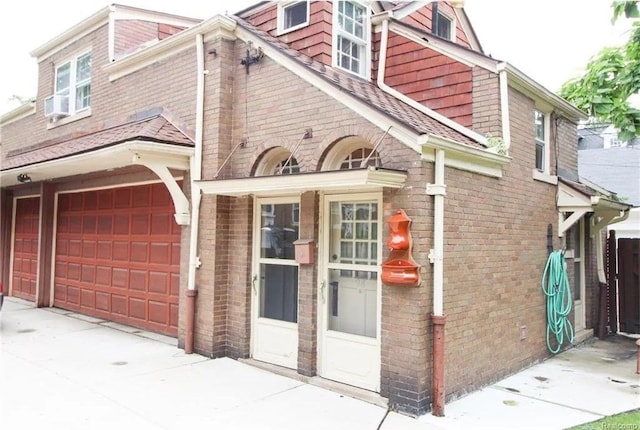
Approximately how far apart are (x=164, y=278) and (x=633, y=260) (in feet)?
29.0

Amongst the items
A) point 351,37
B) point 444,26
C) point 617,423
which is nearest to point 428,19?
point 444,26

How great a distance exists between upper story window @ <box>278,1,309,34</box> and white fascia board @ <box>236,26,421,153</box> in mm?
1053

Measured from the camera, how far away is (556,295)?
759cm

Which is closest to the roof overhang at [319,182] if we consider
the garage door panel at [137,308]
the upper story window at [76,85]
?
the garage door panel at [137,308]

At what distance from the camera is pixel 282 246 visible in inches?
259

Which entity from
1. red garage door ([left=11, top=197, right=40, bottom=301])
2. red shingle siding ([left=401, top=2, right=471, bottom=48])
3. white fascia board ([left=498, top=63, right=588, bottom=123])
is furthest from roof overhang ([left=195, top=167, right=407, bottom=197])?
red garage door ([left=11, top=197, right=40, bottom=301])

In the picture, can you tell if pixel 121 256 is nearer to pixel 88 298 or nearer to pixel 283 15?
pixel 88 298

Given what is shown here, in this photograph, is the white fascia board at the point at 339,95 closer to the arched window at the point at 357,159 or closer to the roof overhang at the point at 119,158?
the arched window at the point at 357,159

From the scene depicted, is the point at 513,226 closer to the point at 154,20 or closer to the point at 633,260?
the point at 633,260

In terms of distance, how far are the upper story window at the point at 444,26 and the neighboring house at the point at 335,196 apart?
110mm

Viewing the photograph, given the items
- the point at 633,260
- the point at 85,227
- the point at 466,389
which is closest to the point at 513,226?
the point at 466,389

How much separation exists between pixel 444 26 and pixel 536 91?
11.7 ft

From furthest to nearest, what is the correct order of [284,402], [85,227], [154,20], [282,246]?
[154,20], [85,227], [282,246], [284,402]

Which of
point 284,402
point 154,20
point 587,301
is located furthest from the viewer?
point 154,20
